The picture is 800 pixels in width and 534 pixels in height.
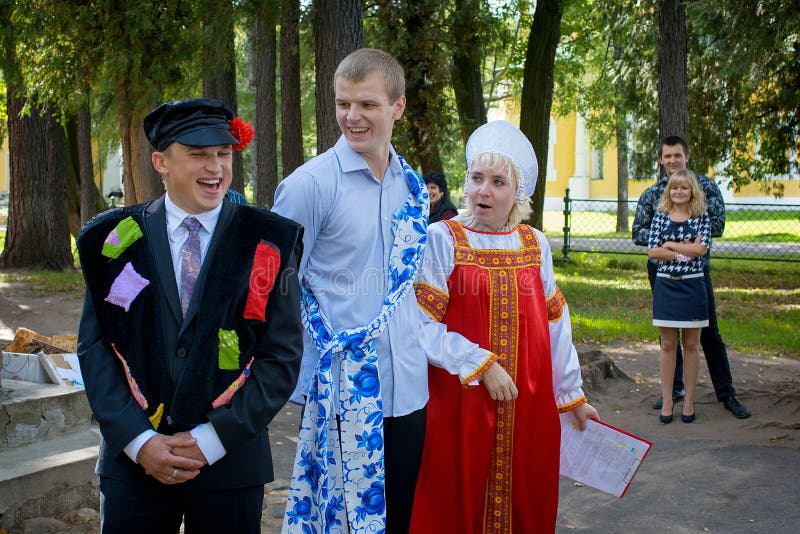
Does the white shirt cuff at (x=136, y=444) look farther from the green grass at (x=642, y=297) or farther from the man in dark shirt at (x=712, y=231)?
the green grass at (x=642, y=297)

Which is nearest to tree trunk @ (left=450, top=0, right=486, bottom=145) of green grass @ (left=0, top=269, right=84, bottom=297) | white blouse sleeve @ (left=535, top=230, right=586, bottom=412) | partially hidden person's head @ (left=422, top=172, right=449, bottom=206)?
partially hidden person's head @ (left=422, top=172, right=449, bottom=206)

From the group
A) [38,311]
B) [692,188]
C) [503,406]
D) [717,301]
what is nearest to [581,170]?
[717,301]

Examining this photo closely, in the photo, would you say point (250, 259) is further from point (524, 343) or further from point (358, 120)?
point (524, 343)

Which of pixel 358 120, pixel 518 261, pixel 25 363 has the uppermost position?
pixel 358 120

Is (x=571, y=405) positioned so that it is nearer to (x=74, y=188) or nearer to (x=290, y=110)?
(x=290, y=110)

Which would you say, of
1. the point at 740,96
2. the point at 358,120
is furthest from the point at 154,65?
the point at 740,96

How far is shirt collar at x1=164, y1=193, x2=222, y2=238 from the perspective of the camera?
2.66 metres

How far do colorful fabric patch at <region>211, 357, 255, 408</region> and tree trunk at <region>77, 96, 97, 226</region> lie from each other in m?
16.8

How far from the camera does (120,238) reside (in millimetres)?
2598

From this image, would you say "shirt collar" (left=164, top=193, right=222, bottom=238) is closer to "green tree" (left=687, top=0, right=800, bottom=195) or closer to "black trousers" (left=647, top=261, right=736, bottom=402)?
"black trousers" (left=647, top=261, right=736, bottom=402)

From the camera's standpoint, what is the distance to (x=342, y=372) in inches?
120

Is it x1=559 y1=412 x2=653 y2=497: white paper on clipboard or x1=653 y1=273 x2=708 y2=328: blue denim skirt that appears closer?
x1=559 y1=412 x2=653 y2=497: white paper on clipboard

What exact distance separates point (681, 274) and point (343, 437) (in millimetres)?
4204

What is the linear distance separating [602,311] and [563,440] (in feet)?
28.4
